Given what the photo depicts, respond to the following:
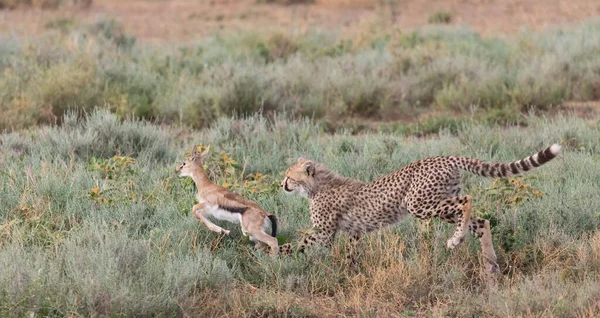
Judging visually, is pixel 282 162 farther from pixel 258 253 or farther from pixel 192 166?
pixel 258 253

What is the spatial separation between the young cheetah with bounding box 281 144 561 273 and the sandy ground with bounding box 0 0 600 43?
35.4 feet

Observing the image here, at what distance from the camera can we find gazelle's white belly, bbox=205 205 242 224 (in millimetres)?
6727

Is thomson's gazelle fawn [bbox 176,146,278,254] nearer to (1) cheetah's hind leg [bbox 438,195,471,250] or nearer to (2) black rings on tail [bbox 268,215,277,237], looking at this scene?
(2) black rings on tail [bbox 268,215,277,237]

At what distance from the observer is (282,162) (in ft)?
30.7

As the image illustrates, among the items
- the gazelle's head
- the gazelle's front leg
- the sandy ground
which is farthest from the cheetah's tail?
the sandy ground

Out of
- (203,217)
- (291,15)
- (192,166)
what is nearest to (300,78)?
(192,166)

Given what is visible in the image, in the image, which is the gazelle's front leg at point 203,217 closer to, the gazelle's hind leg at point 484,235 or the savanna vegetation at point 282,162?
the savanna vegetation at point 282,162

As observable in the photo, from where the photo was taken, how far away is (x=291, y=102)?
1245 cm

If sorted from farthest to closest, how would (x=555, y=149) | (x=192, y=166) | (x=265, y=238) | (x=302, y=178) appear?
1. (x=192, y=166)
2. (x=302, y=178)
3. (x=265, y=238)
4. (x=555, y=149)

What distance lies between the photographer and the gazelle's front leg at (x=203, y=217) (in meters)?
6.71

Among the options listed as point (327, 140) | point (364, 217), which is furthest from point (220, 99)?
point (364, 217)

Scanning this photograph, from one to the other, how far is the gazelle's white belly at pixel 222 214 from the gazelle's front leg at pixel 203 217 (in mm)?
37

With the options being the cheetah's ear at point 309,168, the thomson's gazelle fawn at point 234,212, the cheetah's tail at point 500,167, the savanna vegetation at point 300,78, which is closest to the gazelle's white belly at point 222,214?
the thomson's gazelle fawn at point 234,212

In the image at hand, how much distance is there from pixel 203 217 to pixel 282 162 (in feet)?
8.58
